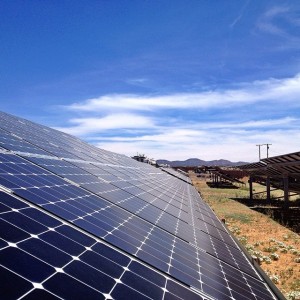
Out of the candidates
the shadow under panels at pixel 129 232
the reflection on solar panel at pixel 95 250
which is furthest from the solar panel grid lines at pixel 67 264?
the shadow under panels at pixel 129 232

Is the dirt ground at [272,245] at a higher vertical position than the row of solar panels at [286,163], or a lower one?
lower

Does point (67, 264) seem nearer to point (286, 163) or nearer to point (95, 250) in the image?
point (95, 250)

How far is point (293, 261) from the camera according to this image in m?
17.0

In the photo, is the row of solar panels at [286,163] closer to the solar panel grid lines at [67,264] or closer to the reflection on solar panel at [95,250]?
the reflection on solar panel at [95,250]

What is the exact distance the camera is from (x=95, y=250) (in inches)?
169

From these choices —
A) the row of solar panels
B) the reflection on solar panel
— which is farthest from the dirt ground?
the reflection on solar panel

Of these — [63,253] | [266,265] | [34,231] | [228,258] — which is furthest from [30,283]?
[266,265]

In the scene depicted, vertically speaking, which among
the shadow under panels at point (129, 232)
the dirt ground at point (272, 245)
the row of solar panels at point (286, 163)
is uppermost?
the row of solar panels at point (286, 163)

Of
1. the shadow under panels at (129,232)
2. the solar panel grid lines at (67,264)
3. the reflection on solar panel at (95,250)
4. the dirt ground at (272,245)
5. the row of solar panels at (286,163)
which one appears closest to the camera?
the solar panel grid lines at (67,264)

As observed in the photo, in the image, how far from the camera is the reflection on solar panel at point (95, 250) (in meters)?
2.99

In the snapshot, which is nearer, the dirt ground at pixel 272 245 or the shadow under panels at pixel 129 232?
the shadow under panels at pixel 129 232

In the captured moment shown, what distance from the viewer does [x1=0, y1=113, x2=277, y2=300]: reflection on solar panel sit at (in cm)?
299

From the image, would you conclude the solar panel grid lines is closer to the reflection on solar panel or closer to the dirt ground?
the reflection on solar panel

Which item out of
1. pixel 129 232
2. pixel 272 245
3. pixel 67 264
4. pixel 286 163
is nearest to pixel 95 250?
pixel 67 264
